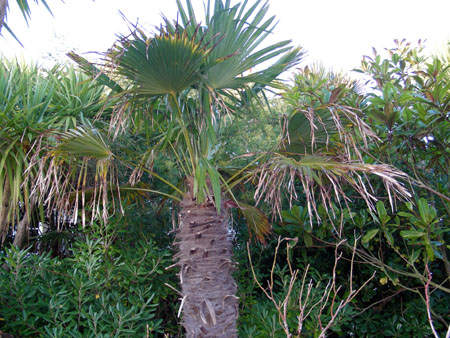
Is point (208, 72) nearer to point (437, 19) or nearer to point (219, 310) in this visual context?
point (219, 310)

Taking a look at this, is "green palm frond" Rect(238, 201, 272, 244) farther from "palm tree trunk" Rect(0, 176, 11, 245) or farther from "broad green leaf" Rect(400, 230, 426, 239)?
"palm tree trunk" Rect(0, 176, 11, 245)

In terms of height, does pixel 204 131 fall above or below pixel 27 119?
below

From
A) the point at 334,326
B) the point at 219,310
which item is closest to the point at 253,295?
the point at 334,326

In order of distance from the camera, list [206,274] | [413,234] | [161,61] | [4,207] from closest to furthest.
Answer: [161,61] → [206,274] → [413,234] → [4,207]

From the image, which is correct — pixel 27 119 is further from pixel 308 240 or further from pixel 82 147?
pixel 308 240

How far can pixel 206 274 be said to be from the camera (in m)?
3.35

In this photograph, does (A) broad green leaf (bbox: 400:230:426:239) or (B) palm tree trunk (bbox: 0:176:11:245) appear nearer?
(A) broad green leaf (bbox: 400:230:426:239)

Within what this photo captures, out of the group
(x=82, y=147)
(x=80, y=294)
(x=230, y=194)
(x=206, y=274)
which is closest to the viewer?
(x=206, y=274)

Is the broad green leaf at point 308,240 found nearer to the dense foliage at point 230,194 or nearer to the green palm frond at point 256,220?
the dense foliage at point 230,194

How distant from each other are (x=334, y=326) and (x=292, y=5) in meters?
3.14

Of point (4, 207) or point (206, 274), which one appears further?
point (4, 207)

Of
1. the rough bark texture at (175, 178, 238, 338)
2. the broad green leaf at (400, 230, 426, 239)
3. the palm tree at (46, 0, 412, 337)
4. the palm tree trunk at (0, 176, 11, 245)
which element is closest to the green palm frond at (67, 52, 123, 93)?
the palm tree at (46, 0, 412, 337)

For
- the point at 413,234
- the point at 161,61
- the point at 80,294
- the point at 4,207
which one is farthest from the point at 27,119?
the point at 413,234

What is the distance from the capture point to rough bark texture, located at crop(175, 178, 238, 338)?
10.8ft
